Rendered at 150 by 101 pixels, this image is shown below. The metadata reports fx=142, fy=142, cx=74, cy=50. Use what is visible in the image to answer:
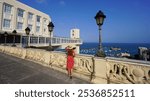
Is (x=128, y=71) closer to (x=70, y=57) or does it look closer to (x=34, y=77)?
(x=70, y=57)

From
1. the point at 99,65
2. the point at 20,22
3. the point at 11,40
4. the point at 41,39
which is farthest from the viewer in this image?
the point at 41,39

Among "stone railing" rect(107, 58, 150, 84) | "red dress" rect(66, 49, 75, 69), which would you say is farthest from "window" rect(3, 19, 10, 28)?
"stone railing" rect(107, 58, 150, 84)

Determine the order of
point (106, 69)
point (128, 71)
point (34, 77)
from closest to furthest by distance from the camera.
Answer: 1. point (128, 71)
2. point (106, 69)
3. point (34, 77)

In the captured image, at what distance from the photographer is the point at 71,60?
7.78 meters

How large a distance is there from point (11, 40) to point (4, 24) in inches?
189

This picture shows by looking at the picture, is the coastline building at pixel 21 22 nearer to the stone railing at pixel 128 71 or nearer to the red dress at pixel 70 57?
the red dress at pixel 70 57

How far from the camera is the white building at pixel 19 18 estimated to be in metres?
38.2

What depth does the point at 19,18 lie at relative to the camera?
44.3 m

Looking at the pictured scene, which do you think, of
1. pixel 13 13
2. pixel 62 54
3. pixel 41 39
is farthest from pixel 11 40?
pixel 62 54

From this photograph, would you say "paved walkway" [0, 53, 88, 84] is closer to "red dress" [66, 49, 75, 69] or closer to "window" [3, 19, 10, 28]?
"red dress" [66, 49, 75, 69]

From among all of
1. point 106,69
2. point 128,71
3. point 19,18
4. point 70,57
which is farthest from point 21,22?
point 128,71

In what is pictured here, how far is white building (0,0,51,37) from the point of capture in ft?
125

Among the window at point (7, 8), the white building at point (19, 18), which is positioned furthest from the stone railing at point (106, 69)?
the window at point (7, 8)

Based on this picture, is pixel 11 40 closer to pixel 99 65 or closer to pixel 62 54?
pixel 62 54
